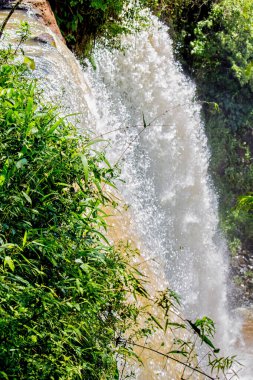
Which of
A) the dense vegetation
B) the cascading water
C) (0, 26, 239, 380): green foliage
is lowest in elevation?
(0, 26, 239, 380): green foliage

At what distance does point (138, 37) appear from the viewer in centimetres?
792

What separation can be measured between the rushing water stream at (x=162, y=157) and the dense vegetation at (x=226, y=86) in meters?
1.09

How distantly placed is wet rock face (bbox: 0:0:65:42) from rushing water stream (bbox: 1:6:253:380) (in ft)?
0.64

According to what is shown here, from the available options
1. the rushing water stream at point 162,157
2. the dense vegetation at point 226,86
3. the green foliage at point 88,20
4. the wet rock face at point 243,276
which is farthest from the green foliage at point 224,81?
the green foliage at point 88,20

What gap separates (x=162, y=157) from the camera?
7.47 meters

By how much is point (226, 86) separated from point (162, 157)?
359 cm

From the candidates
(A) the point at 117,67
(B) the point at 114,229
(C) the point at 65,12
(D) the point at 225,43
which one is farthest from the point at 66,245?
(D) the point at 225,43

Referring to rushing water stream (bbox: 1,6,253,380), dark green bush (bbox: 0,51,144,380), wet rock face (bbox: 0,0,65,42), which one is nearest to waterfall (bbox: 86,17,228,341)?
rushing water stream (bbox: 1,6,253,380)

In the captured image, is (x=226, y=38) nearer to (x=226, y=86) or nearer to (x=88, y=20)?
(x=226, y=86)

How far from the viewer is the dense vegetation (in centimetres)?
971

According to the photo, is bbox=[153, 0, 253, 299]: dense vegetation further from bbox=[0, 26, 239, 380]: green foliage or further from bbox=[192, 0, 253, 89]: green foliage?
bbox=[0, 26, 239, 380]: green foliage

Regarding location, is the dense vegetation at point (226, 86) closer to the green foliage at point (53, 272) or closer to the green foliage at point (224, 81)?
the green foliage at point (224, 81)

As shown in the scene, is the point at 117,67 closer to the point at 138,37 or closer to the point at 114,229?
the point at 138,37

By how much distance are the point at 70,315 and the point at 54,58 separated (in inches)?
115
